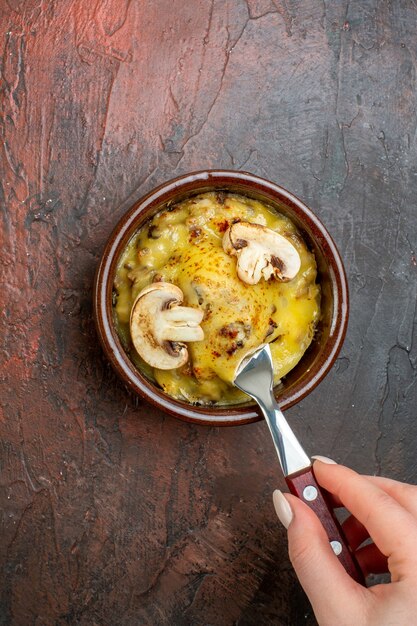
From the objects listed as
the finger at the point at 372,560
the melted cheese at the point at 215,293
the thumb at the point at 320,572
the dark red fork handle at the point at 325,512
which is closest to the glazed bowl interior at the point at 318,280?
the melted cheese at the point at 215,293

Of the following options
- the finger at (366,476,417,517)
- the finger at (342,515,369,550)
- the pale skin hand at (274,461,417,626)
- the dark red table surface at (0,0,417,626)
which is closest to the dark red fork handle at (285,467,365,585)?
the pale skin hand at (274,461,417,626)

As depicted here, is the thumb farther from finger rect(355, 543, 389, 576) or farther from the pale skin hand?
finger rect(355, 543, 389, 576)

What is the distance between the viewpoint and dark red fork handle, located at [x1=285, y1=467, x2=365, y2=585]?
1.81 metres

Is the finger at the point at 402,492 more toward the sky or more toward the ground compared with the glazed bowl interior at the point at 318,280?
more toward the ground

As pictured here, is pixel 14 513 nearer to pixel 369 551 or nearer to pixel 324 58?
pixel 369 551

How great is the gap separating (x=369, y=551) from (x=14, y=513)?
1003mm

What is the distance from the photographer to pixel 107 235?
2.20 metres

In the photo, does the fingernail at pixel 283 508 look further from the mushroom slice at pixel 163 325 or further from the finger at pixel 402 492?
the mushroom slice at pixel 163 325

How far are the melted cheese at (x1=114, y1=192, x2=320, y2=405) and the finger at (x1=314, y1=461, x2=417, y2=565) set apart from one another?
1.14ft


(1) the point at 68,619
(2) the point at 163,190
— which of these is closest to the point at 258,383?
(2) the point at 163,190

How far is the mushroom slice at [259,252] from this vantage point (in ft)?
6.19

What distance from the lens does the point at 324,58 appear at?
7.64 feet

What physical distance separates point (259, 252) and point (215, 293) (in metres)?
0.15

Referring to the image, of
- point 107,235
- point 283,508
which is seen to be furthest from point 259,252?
point 283,508
